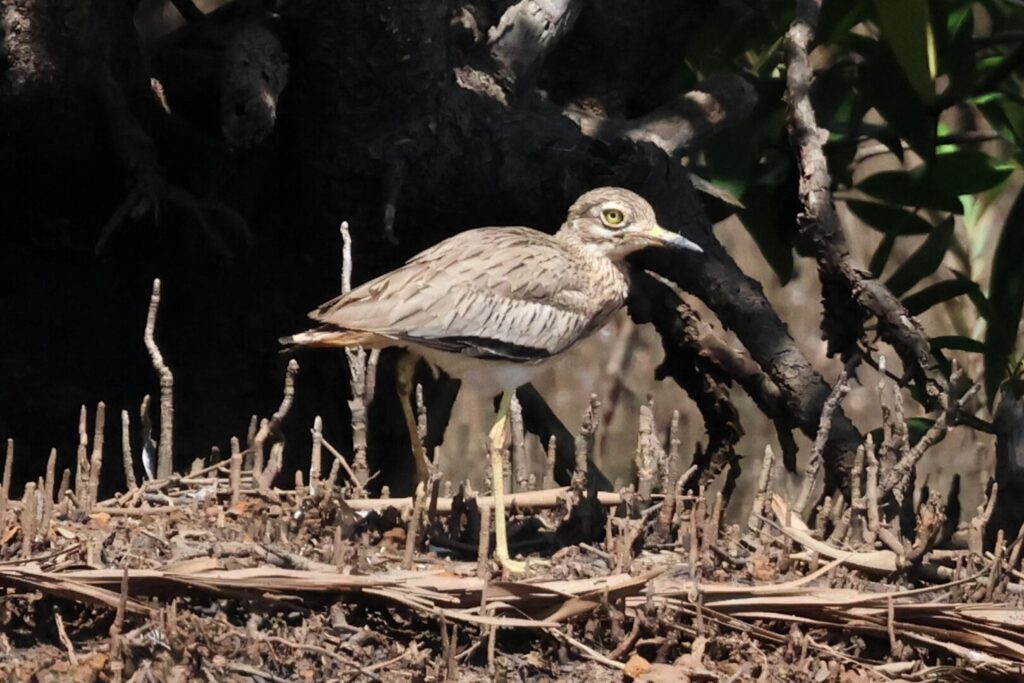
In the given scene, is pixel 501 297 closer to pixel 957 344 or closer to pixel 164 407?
pixel 164 407

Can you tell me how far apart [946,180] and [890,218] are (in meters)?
0.26

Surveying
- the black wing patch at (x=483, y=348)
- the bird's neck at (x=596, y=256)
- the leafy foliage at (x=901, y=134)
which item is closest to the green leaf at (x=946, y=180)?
the leafy foliage at (x=901, y=134)

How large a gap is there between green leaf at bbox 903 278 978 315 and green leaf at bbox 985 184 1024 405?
2.5 inches

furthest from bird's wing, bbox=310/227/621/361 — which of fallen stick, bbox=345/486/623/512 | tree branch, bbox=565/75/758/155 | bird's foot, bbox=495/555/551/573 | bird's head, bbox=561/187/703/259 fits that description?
tree branch, bbox=565/75/758/155

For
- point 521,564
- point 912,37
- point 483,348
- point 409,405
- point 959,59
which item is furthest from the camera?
point 959,59

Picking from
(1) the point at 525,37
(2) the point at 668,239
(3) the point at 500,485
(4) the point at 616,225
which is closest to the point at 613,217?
(4) the point at 616,225

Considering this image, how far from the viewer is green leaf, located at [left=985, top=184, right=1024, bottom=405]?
3.73m

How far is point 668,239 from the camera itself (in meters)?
2.94

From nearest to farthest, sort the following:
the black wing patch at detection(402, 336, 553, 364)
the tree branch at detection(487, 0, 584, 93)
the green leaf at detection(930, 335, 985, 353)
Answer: the black wing patch at detection(402, 336, 553, 364), the tree branch at detection(487, 0, 584, 93), the green leaf at detection(930, 335, 985, 353)

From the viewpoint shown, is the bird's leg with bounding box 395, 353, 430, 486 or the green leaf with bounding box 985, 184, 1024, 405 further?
the green leaf with bounding box 985, 184, 1024, 405

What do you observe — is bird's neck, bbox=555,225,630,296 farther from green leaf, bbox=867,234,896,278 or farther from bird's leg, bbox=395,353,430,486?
green leaf, bbox=867,234,896,278

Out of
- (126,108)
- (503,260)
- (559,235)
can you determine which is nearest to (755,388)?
(559,235)

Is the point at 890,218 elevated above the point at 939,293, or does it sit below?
above

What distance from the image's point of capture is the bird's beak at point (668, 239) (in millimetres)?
2926
